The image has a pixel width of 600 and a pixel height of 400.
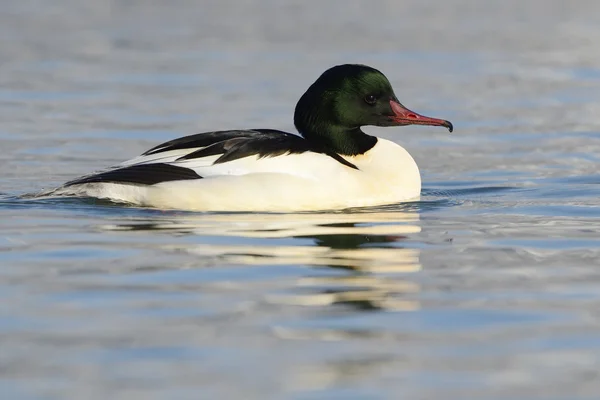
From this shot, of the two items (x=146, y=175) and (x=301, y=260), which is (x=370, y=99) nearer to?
(x=146, y=175)

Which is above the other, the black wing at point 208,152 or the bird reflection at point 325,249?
the black wing at point 208,152

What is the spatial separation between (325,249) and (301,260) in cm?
44

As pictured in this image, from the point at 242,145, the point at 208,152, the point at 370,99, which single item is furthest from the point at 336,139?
the point at 208,152

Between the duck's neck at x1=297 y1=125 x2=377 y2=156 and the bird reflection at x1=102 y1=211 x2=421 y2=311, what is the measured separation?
2.76 ft

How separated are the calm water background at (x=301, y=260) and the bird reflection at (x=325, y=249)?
2 centimetres

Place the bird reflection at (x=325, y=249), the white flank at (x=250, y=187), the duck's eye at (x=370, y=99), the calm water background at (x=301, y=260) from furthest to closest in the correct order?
1. the duck's eye at (x=370, y=99)
2. the white flank at (x=250, y=187)
3. the bird reflection at (x=325, y=249)
4. the calm water background at (x=301, y=260)

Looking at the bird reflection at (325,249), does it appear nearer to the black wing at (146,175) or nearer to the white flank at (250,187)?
the white flank at (250,187)

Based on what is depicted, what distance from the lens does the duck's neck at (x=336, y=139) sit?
33.4 feet

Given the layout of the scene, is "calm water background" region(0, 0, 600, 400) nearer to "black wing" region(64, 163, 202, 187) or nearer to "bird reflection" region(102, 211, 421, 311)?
"bird reflection" region(102, 211, 421, 311)

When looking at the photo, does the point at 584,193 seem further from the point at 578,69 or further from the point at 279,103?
the point at 578,69

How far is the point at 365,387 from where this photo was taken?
17.2ft

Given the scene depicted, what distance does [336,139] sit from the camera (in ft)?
33.5

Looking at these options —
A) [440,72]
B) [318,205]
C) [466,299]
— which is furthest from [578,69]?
[466,299]

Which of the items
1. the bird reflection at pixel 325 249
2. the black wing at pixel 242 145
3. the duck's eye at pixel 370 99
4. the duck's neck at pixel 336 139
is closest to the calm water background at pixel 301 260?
the bird reflection at pixel 325 249
